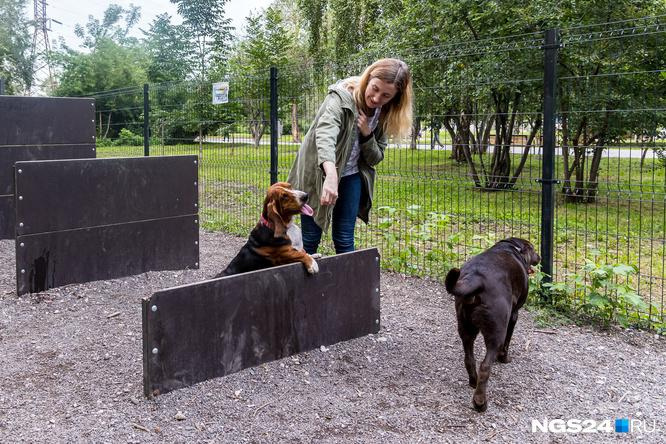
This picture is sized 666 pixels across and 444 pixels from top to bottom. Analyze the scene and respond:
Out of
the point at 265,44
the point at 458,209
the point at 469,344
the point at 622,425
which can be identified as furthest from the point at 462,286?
the point at 265,44

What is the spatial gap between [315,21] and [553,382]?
24.1 meters

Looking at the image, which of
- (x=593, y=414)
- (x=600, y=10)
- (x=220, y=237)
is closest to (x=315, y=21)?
(x=600, y=10)

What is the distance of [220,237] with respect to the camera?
821 centimetres

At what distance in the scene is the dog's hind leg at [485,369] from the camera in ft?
10.5

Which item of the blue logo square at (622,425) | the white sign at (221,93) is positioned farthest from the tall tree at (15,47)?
the blue logo square at (622,425)

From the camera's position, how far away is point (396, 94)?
12.4ft

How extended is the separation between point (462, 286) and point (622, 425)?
3.67ft

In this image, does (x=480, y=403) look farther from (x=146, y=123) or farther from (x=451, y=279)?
(x=146, y=123)

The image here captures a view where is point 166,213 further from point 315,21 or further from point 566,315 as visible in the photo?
point 315,21

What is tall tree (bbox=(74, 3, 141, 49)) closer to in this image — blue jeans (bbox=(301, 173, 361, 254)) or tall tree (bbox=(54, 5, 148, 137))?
tall tree (bbox=(54, 5, 148, 137))

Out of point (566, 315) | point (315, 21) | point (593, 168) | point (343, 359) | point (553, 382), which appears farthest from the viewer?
point (315, 21)

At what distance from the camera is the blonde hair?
12.0ft

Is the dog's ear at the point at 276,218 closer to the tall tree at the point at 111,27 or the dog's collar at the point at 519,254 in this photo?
the dog's collar at the point at 519,254

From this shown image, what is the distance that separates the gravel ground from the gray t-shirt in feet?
4.05
